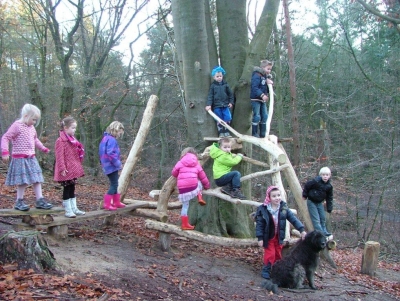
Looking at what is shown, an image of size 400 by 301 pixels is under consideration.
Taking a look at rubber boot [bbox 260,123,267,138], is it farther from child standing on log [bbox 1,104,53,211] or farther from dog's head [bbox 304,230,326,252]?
child standing on log [bbox 1,104,53,211]

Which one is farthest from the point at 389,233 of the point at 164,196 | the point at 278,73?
the point at 164,196

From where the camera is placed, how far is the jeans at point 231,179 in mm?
6859

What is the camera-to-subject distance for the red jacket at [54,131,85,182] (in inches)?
239

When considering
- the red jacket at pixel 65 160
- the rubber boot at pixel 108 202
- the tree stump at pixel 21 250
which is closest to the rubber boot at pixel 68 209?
the red jacket at pixel 65 160

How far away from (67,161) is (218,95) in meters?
3.09

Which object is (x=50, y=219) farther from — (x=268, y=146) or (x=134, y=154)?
(x=268, y=146)

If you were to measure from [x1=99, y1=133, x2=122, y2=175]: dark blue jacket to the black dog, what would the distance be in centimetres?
295

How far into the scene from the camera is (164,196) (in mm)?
7133

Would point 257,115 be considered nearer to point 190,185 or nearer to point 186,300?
point 190,185

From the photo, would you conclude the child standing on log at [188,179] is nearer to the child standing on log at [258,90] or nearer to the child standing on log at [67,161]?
the child standing on log at [67,161]

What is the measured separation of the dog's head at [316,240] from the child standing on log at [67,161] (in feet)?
11.5

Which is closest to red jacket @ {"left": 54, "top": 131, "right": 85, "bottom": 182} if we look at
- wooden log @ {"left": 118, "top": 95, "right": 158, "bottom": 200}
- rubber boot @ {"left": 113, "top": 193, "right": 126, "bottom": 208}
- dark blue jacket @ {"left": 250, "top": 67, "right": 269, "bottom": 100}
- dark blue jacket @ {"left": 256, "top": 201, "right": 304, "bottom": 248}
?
rubber boot @ {"left": 113, "top": 193, "right": 126, "bottom": 208}

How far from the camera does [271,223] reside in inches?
238

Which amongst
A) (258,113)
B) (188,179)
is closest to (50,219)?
(188,179)
